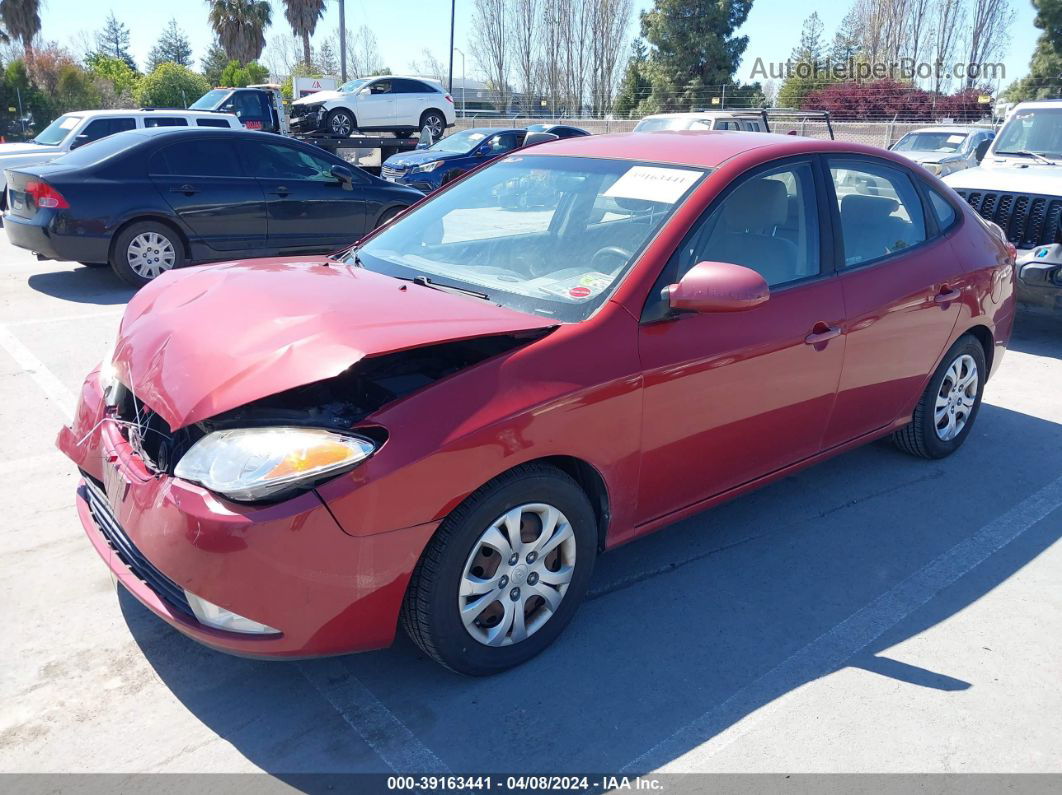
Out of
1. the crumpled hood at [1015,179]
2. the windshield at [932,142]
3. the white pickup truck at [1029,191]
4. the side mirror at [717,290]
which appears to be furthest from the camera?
the windshield at [932,142]

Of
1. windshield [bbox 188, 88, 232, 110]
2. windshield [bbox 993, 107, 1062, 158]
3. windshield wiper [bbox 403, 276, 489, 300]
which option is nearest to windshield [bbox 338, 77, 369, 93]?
windshield [bbox 188, 88, 232, 110]

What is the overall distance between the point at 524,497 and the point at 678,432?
2.52ft

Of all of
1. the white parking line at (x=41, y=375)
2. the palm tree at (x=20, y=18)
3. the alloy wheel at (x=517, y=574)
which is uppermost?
the palm tree at (x=20, y=18)

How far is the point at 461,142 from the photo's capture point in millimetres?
17125

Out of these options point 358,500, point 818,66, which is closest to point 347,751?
point 358,500

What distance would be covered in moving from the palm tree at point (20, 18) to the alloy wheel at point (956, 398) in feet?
153

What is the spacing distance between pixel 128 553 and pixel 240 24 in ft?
162

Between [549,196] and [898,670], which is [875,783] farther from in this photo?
[549,196]

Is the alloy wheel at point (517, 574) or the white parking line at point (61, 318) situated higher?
the alloy wheel at point (517, 574)

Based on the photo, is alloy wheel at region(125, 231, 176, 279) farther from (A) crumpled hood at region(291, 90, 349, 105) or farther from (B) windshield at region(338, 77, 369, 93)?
(B) windshield at region(338, 77, 369, 93)

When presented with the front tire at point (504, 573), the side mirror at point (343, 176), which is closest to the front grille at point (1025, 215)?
the front tire at point (504, 573)

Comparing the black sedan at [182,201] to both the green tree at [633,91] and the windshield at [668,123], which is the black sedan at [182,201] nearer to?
the windshield at [668,123]

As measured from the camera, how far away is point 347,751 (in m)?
2.63

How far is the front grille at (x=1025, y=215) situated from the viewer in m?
7.38
